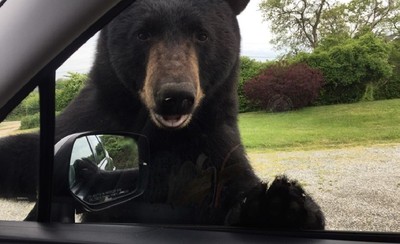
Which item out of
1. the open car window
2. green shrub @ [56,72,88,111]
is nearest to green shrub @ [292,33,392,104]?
the open car window

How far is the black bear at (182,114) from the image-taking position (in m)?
2.37

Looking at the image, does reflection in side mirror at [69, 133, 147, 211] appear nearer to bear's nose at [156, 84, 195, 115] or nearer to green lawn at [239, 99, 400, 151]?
bear's nose at [156, 84, 195, 115]

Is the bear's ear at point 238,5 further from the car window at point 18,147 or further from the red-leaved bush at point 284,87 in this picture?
the car window at point 18,147

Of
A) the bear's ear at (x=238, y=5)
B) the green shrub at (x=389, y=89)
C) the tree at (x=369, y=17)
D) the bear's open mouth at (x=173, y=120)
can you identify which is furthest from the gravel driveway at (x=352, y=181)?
the bear's ear at (x=238, y=5)

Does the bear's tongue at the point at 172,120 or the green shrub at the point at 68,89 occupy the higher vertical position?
the green shrub at the point at 68,89

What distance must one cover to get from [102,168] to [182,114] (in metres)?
0.43

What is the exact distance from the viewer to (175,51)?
239 centimetres

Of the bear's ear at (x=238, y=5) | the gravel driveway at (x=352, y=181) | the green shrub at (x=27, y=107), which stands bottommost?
the gravel driveway at (x=352, y=181)

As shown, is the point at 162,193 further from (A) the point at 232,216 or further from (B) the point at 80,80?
(B) the point at 80,80

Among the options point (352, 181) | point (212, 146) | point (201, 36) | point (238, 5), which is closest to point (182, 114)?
point (212, 146)

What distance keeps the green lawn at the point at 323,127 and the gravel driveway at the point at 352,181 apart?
0.12 ft

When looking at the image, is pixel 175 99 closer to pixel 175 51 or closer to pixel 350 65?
pixel 175 51

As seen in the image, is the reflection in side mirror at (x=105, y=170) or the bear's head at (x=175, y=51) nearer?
the bear's head at (x=175, y=51)

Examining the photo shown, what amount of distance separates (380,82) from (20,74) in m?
1.38
